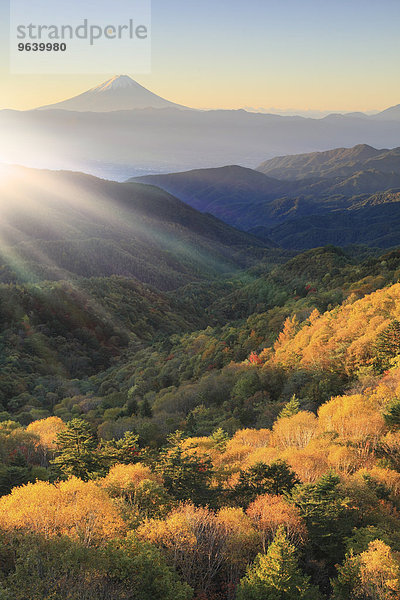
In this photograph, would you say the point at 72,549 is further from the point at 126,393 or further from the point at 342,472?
the point at 126,393

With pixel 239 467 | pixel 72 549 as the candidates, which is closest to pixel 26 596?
pixel 72 549

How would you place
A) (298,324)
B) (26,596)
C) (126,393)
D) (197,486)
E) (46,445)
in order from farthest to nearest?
(126,393), (298,324), (46,445), (197,486), (26,596)

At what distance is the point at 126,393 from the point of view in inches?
2995

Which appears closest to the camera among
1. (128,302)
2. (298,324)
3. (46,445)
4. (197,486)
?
(197,486)

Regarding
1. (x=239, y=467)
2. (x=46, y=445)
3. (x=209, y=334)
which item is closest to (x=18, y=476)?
(x=46, y=445)

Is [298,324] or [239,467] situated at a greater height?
[298,324]

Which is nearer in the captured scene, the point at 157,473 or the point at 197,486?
the point at 197,486

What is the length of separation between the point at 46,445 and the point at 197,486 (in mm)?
23462

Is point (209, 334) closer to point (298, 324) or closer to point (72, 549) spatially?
point (298, 324)

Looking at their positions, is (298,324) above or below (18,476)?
above

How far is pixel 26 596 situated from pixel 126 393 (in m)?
58.3

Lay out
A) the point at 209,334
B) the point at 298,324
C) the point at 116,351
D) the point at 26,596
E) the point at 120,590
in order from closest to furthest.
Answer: the point at 26,596, the point at 120,590, the point at 298,324, the point at 209,334, the point at 116,351

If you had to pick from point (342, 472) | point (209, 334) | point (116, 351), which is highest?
point (342, 472)

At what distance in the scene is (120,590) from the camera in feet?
64.8
